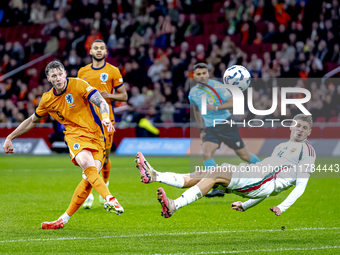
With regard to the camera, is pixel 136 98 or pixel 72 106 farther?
pixel 136 98

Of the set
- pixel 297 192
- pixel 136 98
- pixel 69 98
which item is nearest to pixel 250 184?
pixel 297 192

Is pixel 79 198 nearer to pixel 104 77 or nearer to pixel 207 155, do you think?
pixel 104 77

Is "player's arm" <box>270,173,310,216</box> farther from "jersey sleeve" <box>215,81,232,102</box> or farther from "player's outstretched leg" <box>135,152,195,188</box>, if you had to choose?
"jersey sleeve" <box>215,81,232,102</box>

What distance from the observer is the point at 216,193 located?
32.2 feet

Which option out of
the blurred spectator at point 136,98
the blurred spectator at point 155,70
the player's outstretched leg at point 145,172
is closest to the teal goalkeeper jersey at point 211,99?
the player's outstretched leg at point 145,172

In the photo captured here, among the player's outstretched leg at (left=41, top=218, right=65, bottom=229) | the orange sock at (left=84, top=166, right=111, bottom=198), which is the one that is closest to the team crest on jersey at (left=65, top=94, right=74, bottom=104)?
the orange sock at (left=84, top=166, right=111, bottom=198)

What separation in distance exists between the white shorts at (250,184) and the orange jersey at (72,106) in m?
2.00

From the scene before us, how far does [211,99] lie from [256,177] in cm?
395

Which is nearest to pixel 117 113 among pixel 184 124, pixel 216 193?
pixel 184 124

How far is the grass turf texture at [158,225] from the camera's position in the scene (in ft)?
18.1

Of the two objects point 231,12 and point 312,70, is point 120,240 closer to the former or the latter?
point 312,70

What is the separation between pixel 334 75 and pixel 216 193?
36.8 feet

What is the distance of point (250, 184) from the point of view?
19.1 feet

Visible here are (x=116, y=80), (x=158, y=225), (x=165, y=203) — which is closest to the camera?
(x=165, y=203)
